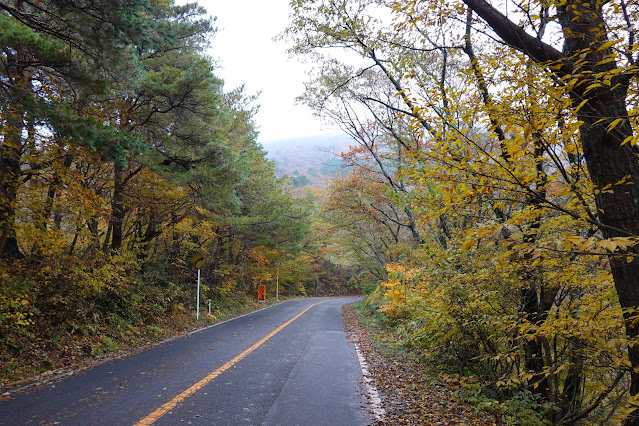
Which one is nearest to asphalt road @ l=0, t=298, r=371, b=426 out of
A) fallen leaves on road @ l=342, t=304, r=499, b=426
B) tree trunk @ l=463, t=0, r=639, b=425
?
fallen leaves on road @ l=342, t=304, r=499, b=426

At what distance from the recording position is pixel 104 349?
7.65m

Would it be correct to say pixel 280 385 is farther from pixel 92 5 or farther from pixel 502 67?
pixel 92 5

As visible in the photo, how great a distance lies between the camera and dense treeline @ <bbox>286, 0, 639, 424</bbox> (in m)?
2.64

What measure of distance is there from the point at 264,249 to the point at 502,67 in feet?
73.9

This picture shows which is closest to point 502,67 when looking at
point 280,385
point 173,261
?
point 280,385

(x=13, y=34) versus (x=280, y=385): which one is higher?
(x=13, y=34)

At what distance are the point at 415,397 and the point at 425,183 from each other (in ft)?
11.3

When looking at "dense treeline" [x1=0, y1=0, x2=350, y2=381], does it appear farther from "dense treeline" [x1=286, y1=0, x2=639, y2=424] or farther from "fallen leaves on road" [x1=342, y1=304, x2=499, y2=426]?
"fallen leaves on road" [x1=342, y1=304, x2=499, y2=426]

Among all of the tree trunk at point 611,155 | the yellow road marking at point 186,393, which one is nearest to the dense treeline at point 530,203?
the tree trunk at point 611,155

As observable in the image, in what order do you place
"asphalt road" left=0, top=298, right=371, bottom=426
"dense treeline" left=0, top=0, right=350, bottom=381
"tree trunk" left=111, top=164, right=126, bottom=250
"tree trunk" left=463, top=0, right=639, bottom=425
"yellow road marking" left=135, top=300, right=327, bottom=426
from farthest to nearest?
"tree trunk" left=111, top=164, right=126, bottom=250 < "dense treeline" left=0, top=0, right=350, bottom=381 < "asphalt road" left=0, top=298, right=371, bottom=426 < "yellow road marking" left=135, top=300, right=327, bottom=426 < "tree trunk" left=463, top=0, right=639, bottom=425

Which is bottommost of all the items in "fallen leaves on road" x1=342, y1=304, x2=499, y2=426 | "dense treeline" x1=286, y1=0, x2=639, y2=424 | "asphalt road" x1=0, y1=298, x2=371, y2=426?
"fallen leaves on road" x1=342, y1=304, x2=499, y2=426

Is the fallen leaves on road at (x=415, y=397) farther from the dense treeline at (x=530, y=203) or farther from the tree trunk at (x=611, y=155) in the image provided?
the tree trunk at (x=611, y=155)

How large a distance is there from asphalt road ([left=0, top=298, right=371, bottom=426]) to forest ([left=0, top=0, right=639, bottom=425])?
1550mm

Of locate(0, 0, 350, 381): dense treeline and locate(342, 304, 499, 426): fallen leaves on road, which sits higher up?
locate(0, 0, 350, 381): dense treeline
